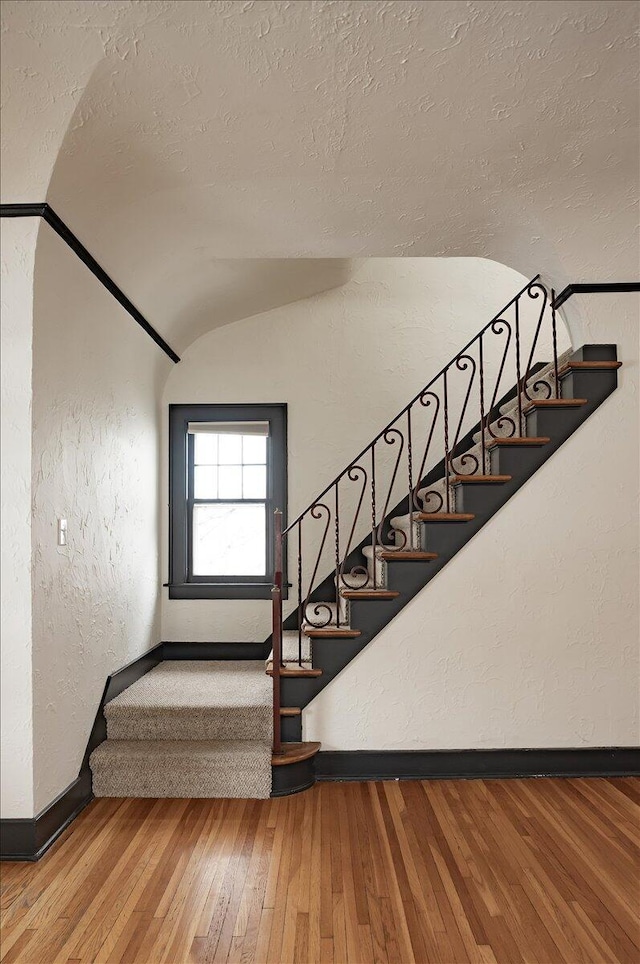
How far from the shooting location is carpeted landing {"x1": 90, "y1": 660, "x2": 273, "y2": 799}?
12.7ft

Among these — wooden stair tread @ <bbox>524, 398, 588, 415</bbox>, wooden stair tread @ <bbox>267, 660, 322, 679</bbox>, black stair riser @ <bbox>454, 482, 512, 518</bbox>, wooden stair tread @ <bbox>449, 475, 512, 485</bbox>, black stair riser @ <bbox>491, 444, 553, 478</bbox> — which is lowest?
wooden stair tread @ <bbox>267, 660, 322, 679</bbox>

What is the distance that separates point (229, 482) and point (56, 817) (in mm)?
3110

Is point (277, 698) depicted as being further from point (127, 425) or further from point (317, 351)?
point (317, 351)

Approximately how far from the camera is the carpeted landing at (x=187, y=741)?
3.87 meters

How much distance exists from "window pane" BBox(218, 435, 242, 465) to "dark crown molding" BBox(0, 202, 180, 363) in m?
1.10

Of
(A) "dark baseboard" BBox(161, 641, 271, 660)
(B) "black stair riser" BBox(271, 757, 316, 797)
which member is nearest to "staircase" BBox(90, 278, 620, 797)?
(B) "black stair riser" BBox(271, 757, 316, 797)

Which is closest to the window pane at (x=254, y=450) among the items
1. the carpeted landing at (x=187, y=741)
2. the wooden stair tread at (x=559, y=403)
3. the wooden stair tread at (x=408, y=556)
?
the carpeted landing at (x=187, y=741)

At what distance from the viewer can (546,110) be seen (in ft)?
10.1

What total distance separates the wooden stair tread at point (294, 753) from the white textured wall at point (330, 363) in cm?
214

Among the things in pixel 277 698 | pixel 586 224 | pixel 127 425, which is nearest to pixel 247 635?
pixel 277 698

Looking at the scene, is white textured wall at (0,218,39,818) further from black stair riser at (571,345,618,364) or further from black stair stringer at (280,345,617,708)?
black stair riser at (571,345,618,364)

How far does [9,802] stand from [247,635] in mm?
2758

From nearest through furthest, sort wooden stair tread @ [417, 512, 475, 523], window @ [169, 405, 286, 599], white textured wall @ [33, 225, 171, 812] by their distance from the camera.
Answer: white textured wall @ [33, 225, 171, 812]
wooden stair tread @ [417, 512, 475, 523]
window @ [169, 405, 286, 599]

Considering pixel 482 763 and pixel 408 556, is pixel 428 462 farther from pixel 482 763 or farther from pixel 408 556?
pixel 482 763
